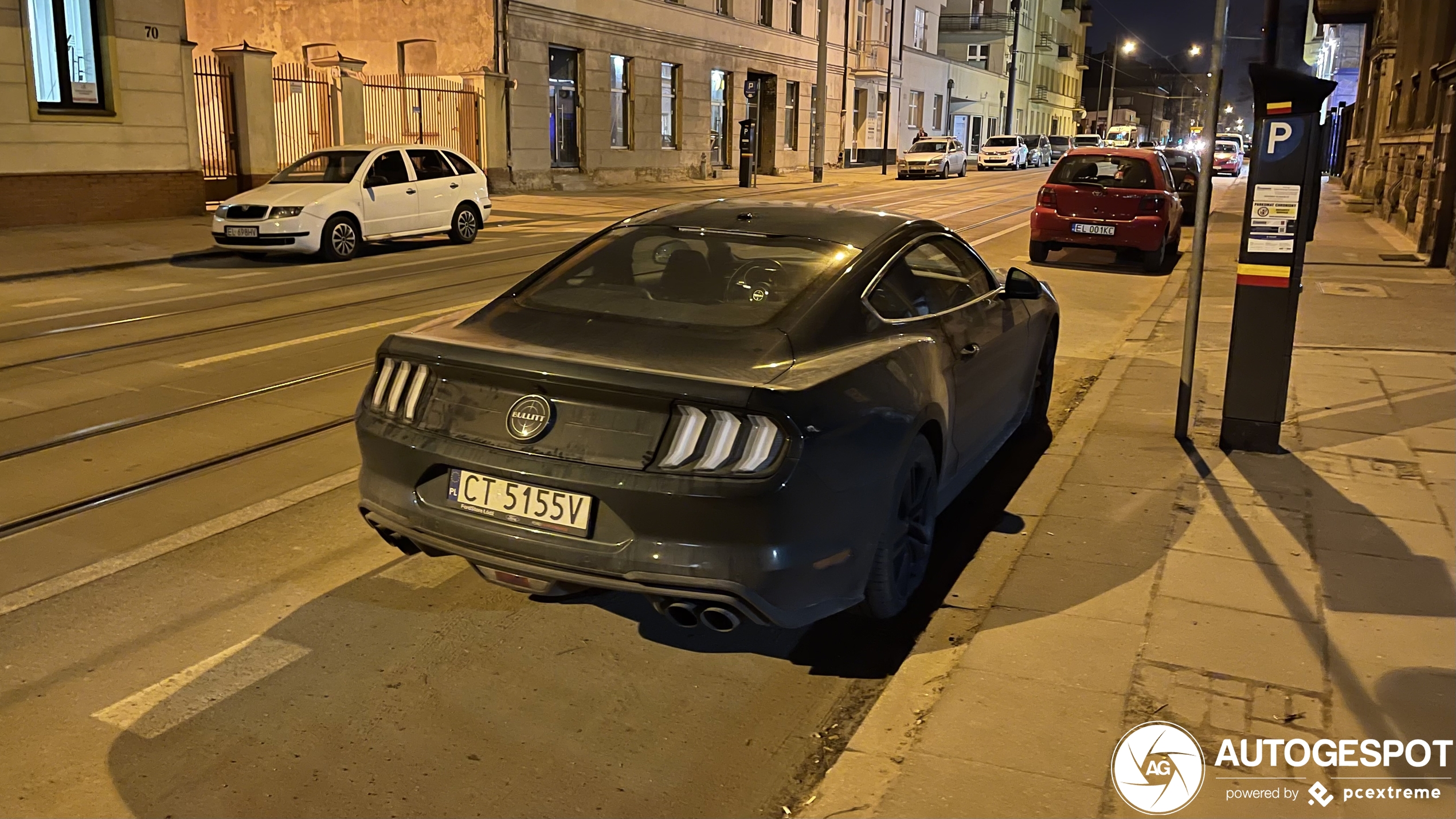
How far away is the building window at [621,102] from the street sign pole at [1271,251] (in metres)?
29.5

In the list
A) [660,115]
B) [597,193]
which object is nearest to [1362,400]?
[597,193]

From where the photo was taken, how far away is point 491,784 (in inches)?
126

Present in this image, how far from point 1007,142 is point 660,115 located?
22.5m

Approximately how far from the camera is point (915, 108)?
61.5 m

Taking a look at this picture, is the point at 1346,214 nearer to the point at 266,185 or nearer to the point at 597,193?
the point at 597,193

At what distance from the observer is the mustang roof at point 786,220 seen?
4645mm

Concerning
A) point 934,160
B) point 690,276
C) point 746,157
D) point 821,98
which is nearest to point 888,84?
point 934,160

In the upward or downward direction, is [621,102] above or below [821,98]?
below

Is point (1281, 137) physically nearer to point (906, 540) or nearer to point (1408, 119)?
point (906, 540)

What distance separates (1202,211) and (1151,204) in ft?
31.4

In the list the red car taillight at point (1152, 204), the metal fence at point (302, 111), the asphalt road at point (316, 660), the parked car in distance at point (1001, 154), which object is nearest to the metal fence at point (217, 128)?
the metal fence at point (302, 111)

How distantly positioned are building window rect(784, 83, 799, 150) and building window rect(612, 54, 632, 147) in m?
11.8

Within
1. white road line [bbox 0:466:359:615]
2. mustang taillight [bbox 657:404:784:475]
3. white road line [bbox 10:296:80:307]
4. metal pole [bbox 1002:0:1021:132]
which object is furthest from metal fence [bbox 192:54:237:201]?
metal pole [bbox 1002:0:1021:132]

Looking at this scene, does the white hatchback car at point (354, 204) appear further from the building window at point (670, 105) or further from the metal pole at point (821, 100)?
the metal pole at point (821, 100)
